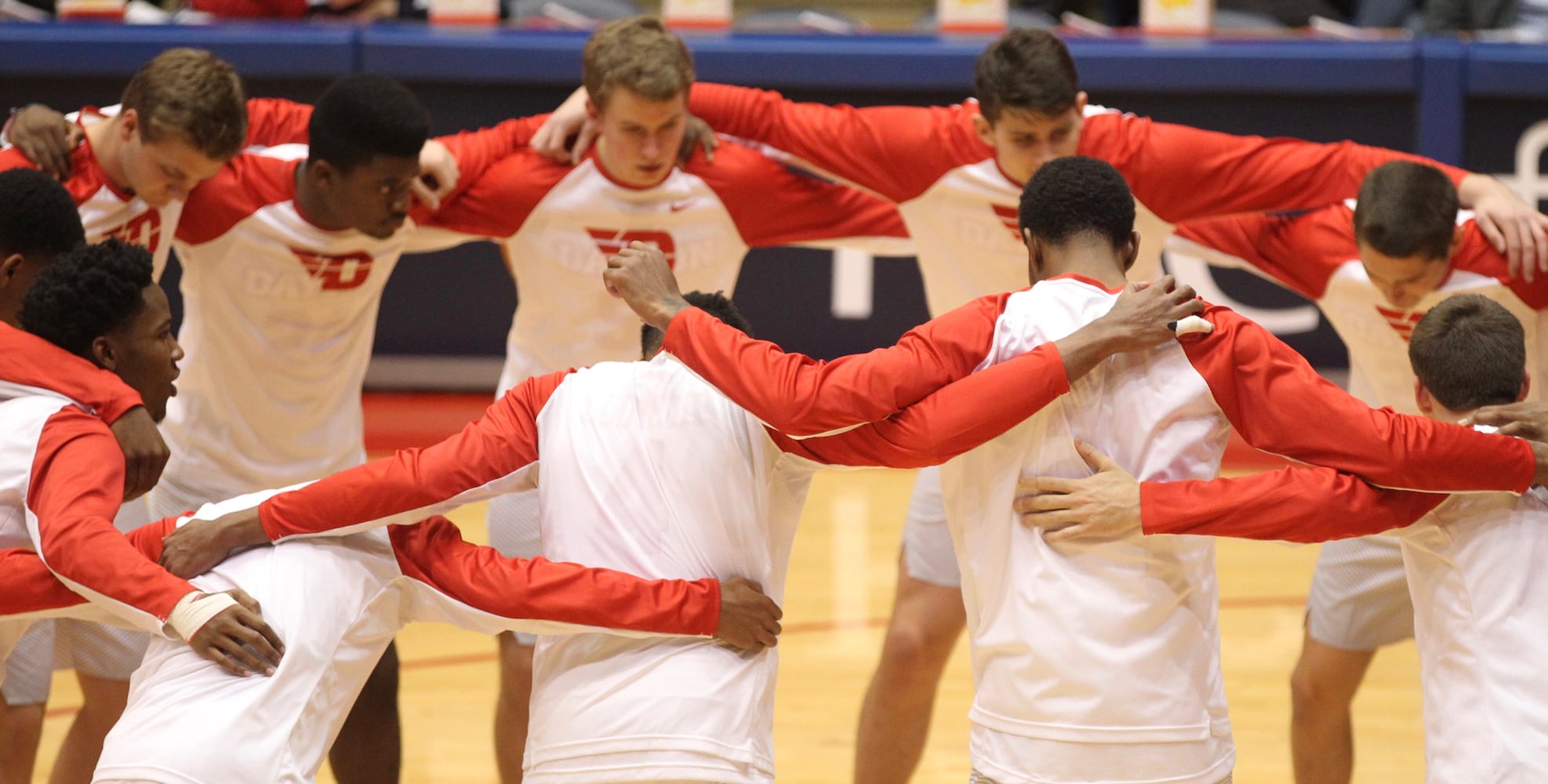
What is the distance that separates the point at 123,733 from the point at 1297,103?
5748 millimetres

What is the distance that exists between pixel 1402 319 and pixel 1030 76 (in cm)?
111

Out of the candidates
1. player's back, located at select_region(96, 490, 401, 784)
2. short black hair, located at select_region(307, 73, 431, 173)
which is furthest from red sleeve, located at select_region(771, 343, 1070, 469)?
short black hair, located at select_region(307, 73, 431, 173)

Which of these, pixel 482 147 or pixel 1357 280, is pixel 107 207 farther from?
pixel 1357 280

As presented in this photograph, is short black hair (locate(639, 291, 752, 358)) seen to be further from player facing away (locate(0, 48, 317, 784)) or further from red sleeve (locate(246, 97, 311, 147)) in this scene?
red sleeve (locate(246, 97, 311, 147))

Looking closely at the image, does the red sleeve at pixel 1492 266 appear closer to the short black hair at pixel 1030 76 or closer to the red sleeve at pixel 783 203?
the short black hair at pixel 1030 76

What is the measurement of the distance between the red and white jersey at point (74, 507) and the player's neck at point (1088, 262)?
5.58 ft

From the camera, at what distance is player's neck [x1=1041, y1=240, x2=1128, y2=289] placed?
325cm

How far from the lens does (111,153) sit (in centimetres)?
435

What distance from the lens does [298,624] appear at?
312cm

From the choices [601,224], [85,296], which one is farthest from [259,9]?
[85,296]

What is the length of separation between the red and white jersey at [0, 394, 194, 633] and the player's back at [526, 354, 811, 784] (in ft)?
2.30

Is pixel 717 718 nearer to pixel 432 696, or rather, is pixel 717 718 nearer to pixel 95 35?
pixel 432 696

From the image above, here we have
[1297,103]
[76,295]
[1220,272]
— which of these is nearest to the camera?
[76,295]

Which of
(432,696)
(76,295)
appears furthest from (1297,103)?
(76,295)
